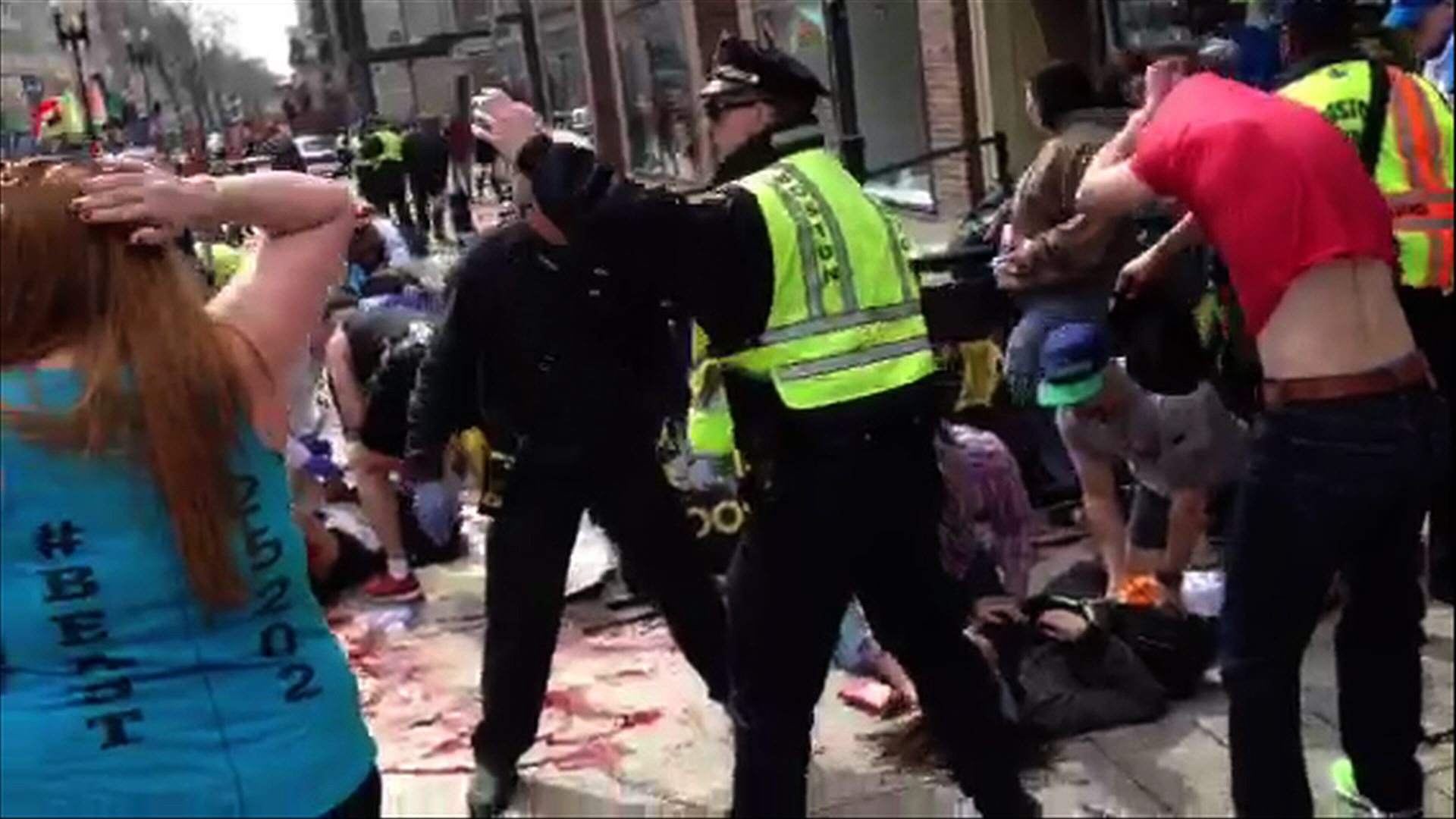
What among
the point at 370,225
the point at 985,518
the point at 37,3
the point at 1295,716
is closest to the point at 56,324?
the point at 37,3

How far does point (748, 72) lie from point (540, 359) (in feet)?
1.76

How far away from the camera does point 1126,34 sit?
4.96 ft

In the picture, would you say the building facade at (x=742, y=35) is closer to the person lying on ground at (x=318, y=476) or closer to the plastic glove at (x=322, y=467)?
the person lying on ground at (x=318, y=476)

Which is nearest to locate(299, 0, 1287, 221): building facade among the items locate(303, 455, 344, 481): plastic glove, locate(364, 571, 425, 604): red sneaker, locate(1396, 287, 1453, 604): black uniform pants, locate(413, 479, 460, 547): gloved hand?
locate(1396, 287, 1453, 604): black uniform pants

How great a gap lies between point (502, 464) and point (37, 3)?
1274 mm

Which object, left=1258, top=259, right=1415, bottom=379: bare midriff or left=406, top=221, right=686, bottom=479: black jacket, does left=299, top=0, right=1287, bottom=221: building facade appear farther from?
left=1258, top=259, right=1415, bottom=379: bare midriff

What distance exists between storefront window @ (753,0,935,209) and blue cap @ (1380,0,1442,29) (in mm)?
456

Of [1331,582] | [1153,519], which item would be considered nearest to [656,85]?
[1331,582]

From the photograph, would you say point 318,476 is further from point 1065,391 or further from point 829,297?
point 1065,391

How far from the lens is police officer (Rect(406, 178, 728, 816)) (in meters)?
2.01

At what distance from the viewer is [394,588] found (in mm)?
3619

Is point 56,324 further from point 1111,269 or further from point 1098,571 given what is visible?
point 1098,571

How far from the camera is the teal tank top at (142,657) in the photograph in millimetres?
1204

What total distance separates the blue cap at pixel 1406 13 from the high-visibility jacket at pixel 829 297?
499mm
